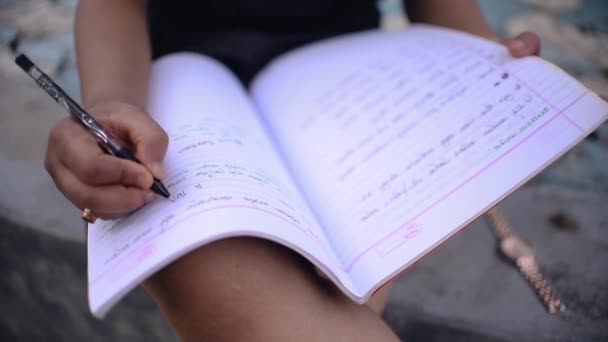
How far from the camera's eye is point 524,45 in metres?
0.46

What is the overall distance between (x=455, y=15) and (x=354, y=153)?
35 cm

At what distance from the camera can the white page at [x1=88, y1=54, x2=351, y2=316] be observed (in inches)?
11.4

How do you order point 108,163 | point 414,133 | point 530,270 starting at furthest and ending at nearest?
point 530,270
point 414,133
point 108,163

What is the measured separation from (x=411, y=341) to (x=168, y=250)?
0.45 m

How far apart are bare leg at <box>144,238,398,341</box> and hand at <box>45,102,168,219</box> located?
0.20ft

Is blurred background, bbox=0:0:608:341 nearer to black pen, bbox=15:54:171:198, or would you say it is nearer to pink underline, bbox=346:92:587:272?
pink underline, bbox=346:92:587:272

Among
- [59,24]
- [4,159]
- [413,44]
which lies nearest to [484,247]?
[413,44]

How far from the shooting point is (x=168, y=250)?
0.94 feet

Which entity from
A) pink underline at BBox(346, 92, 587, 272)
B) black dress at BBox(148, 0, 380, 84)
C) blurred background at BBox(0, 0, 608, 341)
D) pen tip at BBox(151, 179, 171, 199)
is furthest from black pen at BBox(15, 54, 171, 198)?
blurred background at BBox(0, 0, 608, 341)

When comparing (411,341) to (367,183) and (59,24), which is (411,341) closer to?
(367,183)

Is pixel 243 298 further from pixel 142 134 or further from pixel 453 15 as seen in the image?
pixel 453 15

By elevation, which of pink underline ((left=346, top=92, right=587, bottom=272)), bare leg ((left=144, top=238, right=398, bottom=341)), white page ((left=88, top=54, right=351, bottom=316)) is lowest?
pink underline ((left=346, top=92, right=587, bottom=272))

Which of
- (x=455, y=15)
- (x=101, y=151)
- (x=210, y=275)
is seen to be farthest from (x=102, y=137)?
(x=455, y=15)

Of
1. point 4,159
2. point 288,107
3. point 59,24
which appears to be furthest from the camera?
point 59,24
